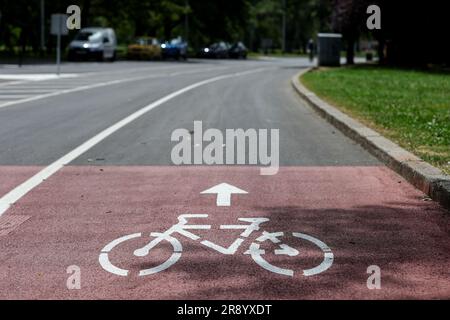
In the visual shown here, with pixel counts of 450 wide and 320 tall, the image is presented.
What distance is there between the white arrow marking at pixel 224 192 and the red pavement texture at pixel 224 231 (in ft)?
0.29

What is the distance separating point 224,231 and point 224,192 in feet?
5.64

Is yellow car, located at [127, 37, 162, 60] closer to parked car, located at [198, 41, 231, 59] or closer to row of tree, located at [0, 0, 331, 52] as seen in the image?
row of tree, located at [0, 0, 331, 52]

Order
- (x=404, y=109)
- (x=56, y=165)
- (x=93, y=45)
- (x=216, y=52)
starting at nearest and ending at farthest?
(x=56, y=165), (x=404, y=109), (x=93, y=45), (x=216, y=52)

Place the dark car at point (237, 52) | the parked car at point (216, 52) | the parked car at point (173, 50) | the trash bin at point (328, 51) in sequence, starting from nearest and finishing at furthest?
the trash bin at point (328, 51) < the parked car at point (173, 50) < the parked car at point (216, 52) < the dark car at point (237, 52)

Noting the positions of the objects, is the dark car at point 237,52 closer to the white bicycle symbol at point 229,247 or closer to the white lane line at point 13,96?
the white lane line at point 13,96

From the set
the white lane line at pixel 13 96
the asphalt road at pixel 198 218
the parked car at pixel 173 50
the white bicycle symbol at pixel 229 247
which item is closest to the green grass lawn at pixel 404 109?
the asphalt road at pixel 198 218

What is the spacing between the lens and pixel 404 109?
610 inches

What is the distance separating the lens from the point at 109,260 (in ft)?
17.9

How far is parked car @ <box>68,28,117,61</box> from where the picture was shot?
49875mm

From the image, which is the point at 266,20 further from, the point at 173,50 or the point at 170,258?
the point at 170,258

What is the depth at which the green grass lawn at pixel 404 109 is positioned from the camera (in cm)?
1041

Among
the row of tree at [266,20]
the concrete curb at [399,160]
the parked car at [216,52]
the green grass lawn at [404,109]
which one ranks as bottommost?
the concrete curb at [399,160]

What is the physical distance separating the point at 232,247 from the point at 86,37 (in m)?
47.0

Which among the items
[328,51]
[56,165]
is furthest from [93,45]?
[56,165]
